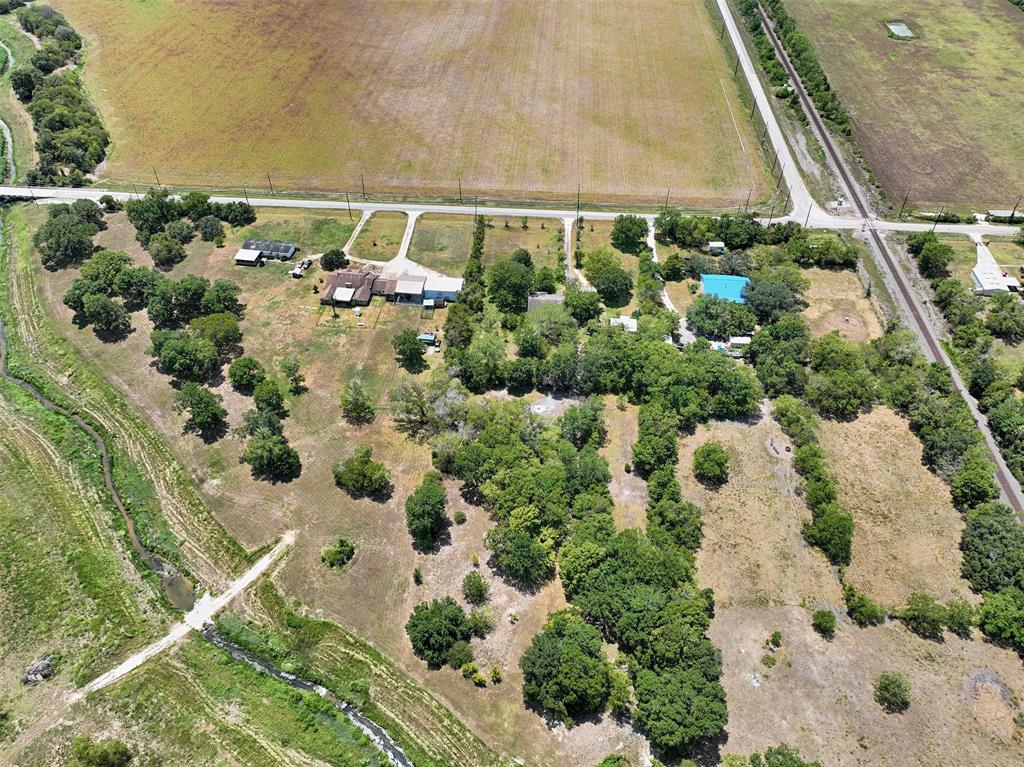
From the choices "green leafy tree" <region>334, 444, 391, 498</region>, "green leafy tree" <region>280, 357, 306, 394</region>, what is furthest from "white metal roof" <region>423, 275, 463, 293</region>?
"green leafy tree" <region>334, 444, 391, 498</region>

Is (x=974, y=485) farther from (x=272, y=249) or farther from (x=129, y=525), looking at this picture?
(x=272, y=249)

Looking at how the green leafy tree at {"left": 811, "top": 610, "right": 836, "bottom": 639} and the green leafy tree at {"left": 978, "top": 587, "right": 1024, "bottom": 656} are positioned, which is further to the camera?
the green leafy tree at {"left": 811, "top": 610, "right": 836, "bottom": 639}

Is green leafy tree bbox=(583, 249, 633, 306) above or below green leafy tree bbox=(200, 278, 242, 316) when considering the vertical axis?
above

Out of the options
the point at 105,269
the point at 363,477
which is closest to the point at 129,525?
the point at 363,477

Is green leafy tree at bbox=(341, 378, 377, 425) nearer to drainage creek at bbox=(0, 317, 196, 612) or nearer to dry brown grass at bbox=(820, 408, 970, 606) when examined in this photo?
drainage creek at bbox=(0, 317, 196, 612)

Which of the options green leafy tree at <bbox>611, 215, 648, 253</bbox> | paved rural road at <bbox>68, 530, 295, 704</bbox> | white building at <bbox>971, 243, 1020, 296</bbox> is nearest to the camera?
paved rural road at <bbox>68, 530, 295, 704</bbox>

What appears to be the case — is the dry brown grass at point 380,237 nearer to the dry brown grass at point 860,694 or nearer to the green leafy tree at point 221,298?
the green leafy tree at point 221,298
